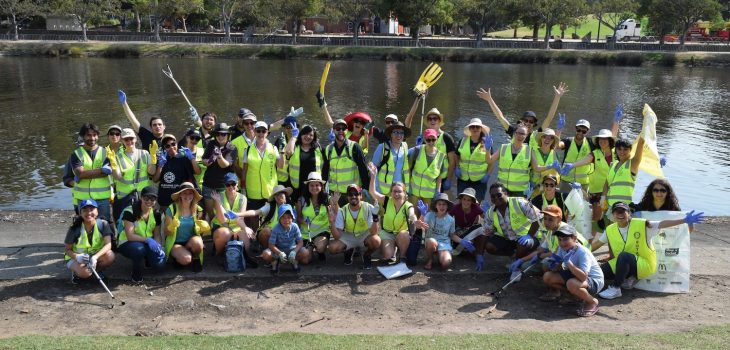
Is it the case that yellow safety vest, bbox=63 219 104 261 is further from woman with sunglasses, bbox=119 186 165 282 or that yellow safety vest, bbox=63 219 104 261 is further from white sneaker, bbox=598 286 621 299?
white sneaker, bbox=598 286 621 299

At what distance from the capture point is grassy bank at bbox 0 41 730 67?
2384 inches

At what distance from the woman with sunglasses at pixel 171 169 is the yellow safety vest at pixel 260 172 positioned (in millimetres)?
819

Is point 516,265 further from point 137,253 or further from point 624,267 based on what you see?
point 137,253

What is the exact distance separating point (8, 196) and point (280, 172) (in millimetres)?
9885

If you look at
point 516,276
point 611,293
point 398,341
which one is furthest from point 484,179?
point 398,341

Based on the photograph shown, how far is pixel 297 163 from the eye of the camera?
966cm

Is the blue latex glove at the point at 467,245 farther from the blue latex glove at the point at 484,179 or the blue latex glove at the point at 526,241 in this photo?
the blue latex glove at the point at 484,179

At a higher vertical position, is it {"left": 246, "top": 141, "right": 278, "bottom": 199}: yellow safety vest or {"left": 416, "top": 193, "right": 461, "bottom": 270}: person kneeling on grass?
{"left": 246, "top": 141, "right": 278, "bottom": 199}: yellow safety vest

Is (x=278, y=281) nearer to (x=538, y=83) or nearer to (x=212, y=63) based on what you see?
(x=538, y=83)

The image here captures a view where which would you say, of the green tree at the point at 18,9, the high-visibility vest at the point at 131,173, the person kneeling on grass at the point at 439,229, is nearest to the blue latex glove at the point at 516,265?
the person kneeling on grass at the point at 439,229

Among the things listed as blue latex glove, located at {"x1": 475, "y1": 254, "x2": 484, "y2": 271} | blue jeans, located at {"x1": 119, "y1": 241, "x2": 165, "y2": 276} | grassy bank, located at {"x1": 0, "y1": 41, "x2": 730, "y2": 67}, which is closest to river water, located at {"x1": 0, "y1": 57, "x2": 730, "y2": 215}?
grassy bank, located at {"x1": 0, "y1": 41, "x2": 730, "y2": 67}

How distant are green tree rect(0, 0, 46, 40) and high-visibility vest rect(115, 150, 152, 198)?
67075 millimetres

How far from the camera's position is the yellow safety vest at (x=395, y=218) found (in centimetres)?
930

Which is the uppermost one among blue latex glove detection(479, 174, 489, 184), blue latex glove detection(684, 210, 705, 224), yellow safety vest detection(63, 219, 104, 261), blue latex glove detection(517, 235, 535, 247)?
blue latex glove detection(479, 174, 489, 184)
